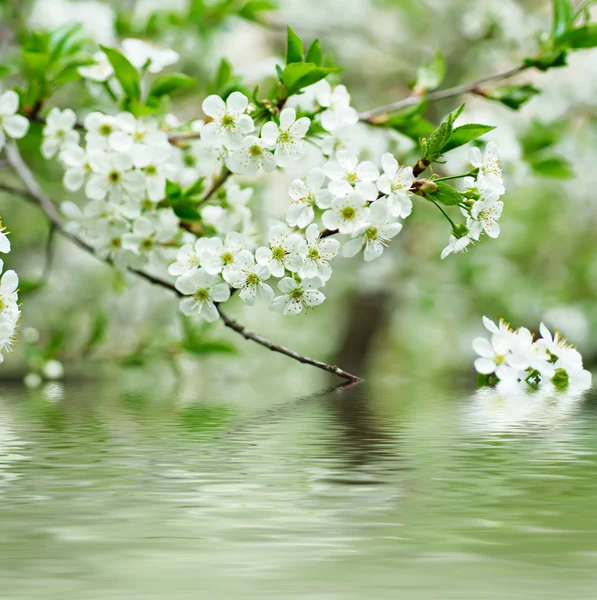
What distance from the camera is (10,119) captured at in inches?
88.0

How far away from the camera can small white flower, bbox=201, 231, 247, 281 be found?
1869 mm

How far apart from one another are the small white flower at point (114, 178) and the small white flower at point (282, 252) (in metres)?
0.47

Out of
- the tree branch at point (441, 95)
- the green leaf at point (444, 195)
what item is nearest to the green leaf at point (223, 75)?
the tree branch at point (441, 95)

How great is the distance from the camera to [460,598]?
2.24ft

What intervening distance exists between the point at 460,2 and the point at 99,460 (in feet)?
15.9

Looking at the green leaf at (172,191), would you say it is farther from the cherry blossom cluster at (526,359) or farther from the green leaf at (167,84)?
the cherry blossom cluster at (526,359)

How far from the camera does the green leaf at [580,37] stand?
227cm

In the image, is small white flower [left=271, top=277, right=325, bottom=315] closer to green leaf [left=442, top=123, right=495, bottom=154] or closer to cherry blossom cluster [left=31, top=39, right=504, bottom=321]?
cherry blossom cluster [left=31, top=39, right=504, bottom=321]

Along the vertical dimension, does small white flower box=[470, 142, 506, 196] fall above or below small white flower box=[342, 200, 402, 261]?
above

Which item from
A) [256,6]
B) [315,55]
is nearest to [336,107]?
[315,55]

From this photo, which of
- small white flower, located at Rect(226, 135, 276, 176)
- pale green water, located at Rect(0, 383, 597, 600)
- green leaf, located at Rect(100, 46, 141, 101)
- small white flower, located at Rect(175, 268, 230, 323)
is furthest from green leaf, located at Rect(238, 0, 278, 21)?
pale green water, located at Rect(0, 383, 597, 600)

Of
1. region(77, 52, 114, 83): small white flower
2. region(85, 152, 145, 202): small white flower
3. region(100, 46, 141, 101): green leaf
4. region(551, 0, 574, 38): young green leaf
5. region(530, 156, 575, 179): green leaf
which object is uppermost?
region(551, 0, 574, 38): young green leaf

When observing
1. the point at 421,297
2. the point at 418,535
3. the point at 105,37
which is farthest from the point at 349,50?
the point at 418,535

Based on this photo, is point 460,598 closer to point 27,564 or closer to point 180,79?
point 27,564
